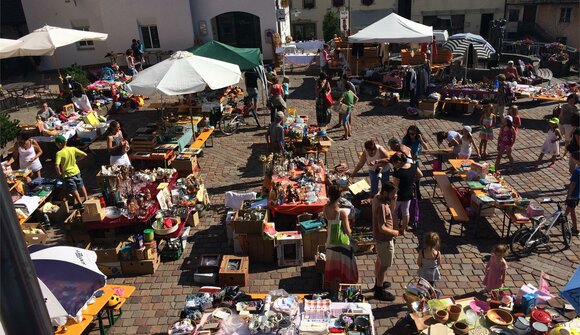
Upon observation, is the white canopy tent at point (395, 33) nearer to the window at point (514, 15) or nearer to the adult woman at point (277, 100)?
the adult woman at point (277, 100)

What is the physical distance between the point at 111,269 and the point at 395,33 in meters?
14.0

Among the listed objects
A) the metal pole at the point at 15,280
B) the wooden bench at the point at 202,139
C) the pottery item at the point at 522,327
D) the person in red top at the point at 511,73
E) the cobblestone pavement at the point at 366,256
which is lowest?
the cobblestone pavement at the point at 366,256

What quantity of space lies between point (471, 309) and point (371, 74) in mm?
14936

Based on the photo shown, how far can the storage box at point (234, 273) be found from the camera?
7.92m

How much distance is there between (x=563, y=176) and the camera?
11.6m

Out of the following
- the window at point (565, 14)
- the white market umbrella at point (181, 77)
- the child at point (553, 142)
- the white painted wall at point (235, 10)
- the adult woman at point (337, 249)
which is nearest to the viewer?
the adult woman at point (337, 249)

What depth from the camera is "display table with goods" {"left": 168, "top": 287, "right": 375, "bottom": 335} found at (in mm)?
5793

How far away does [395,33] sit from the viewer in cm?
1795

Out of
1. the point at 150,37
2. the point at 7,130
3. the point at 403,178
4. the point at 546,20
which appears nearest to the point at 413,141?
the point at 403,178

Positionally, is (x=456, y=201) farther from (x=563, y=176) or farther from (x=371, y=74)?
(x=371, y=74)

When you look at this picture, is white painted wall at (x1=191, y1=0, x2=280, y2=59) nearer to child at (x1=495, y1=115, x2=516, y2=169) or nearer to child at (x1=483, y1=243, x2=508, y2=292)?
child at (x1=495, y1=115, x2=516, y2=169)

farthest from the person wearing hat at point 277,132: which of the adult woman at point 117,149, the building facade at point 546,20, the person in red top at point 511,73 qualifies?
the building facade at point 546,20

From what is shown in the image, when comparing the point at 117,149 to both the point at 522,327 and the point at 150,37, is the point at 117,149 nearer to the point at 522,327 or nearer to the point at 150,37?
the point at 522,327

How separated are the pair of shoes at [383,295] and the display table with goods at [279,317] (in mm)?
1308
